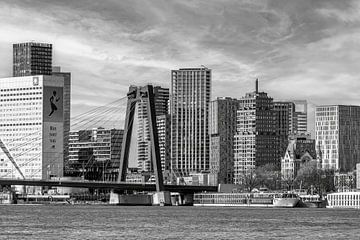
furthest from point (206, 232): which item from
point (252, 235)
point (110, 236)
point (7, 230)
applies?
point (7, 230)

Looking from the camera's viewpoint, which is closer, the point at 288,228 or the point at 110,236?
the point at 110,236

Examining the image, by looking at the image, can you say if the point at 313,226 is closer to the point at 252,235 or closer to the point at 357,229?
the point at 357,229

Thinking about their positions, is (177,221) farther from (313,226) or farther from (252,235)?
(252,235)

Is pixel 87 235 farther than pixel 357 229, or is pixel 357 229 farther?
pixel 357 229

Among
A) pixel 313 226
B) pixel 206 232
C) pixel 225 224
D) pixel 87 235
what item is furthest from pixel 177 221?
pixel 87 235

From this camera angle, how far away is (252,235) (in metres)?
105

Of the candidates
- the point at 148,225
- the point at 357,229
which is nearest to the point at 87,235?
the point at 148,225

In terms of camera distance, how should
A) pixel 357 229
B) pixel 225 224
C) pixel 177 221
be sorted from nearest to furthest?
1. pixel 357 229
2. pixel 225 224
3. pixel 177 221

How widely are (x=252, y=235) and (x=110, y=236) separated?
14097 millimetres

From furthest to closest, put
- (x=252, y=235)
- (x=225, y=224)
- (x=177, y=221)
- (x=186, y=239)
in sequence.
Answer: (x=177, y=221), (x=225, y=224), (x=252, y=235), (x=186, y=239)

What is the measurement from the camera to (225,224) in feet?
420

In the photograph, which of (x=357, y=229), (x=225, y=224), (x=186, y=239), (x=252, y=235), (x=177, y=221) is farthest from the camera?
(x=177, y=221)

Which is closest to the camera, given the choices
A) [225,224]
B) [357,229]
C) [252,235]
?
[252,235]

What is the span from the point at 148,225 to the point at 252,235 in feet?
70.4
